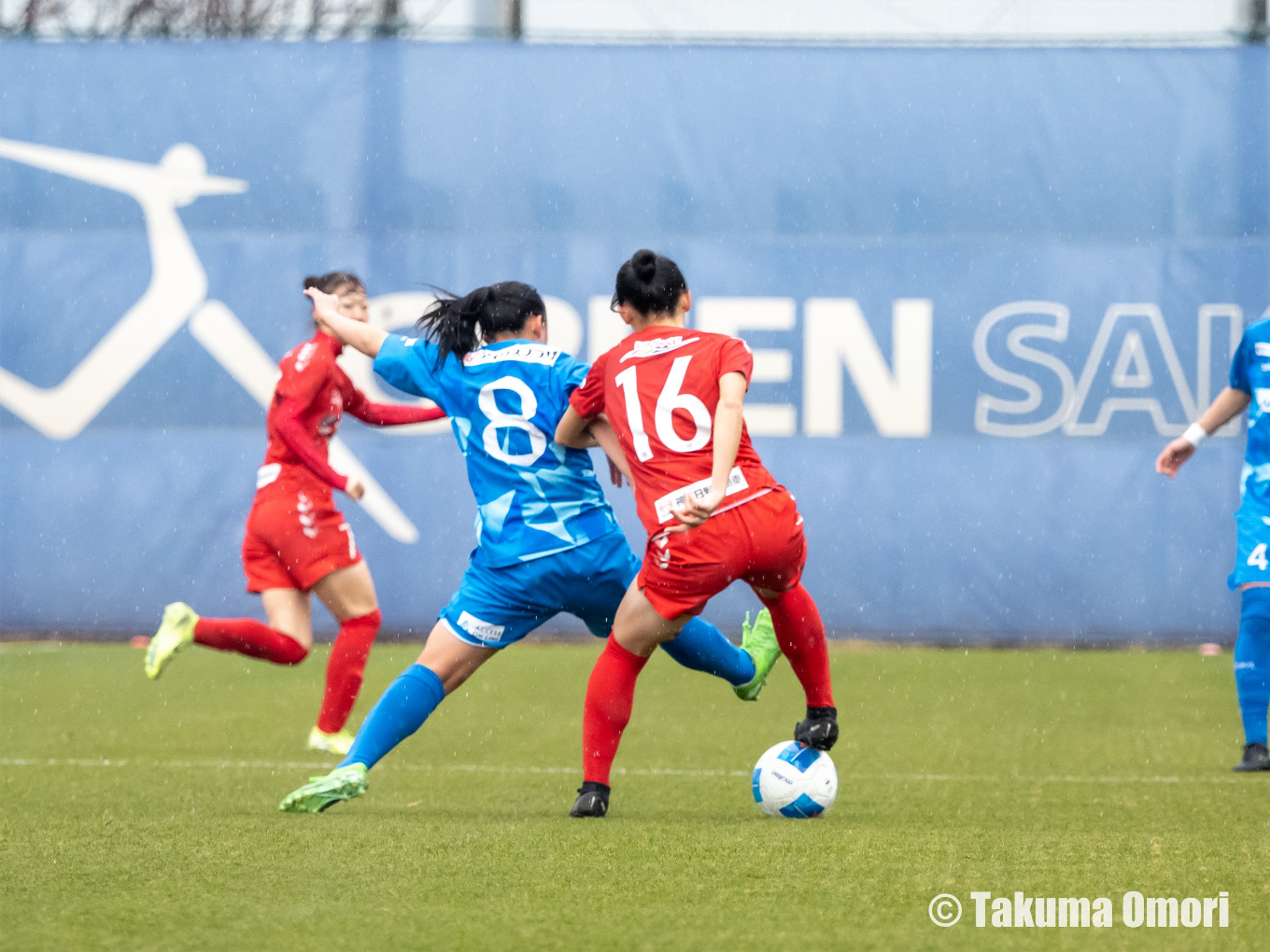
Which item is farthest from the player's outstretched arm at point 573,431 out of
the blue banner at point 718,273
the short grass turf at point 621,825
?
the blue banner at point 718,273

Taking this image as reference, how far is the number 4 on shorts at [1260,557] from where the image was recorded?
5746mm

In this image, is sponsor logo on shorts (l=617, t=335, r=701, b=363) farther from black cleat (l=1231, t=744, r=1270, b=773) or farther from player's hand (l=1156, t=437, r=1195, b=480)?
black cleat (l=1231, t=744, r=1270, b=773)

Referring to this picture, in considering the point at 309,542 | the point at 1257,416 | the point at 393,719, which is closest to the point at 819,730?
the point at 393,719

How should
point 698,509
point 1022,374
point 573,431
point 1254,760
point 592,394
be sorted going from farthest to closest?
point 1022,374
point 1254,760
point 573,431
point 592,394
point 698,509

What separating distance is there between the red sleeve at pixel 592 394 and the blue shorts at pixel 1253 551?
2586 millimetres

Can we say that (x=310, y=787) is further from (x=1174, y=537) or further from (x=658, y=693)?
(x=1174, y=537)

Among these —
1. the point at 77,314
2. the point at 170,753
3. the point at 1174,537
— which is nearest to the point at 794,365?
the point at 1174,537

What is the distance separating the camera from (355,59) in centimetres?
1072

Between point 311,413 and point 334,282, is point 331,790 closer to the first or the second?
point 311,413

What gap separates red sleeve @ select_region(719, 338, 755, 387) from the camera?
14.2 ft

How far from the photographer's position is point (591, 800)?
15.2 ft

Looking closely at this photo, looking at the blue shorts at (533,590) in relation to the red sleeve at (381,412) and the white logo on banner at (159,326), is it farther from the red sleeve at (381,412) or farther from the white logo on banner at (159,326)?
the white logo on banner at (159,326)

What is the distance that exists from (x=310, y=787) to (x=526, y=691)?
12.9ft

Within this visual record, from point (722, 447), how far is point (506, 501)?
2.69ft
